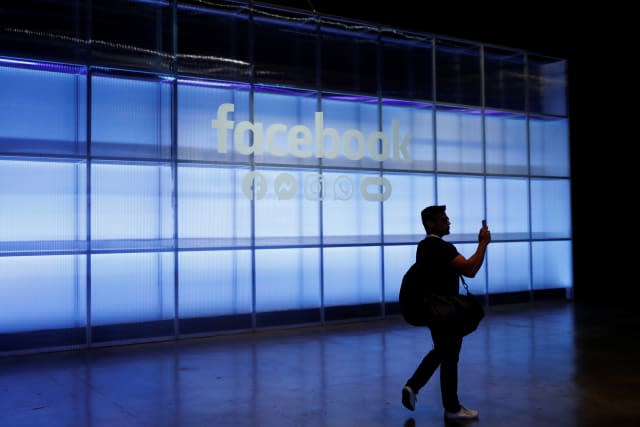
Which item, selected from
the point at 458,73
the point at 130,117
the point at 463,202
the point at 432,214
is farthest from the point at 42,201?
the point at 458,73

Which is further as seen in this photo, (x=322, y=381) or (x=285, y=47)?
(x=285, y=47)

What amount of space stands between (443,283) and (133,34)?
7.20 meters

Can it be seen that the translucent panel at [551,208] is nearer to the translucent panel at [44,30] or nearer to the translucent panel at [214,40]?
the translucent panel at [214,40]

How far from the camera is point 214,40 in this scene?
11586mm

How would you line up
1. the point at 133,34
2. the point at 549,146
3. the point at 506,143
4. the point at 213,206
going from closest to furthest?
the point at 133,34
the point at 213,206
the point at 506,143
the point at 549,146

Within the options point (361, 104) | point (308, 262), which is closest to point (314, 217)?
point (308, 262)

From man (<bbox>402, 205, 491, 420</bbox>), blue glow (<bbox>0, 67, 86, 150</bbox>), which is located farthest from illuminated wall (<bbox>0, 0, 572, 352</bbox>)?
man (<bbox>402, 205, 491, 420</bbox>)

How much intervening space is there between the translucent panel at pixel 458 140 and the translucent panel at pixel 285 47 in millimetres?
3072

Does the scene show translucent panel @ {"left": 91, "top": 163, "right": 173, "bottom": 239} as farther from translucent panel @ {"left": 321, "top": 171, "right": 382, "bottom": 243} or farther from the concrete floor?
translucent panel @ {"left": 321, "top": 171, "right": 382, "bottom": 243}

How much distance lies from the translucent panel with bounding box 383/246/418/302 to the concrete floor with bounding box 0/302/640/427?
61.9 inches

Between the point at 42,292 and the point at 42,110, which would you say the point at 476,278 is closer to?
the point at 42,292

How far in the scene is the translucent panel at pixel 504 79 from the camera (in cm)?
1487

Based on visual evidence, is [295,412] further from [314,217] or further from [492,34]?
[492,34]

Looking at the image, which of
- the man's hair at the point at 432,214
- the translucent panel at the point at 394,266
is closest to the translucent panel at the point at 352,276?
the translucent panel at the point at 394,266
